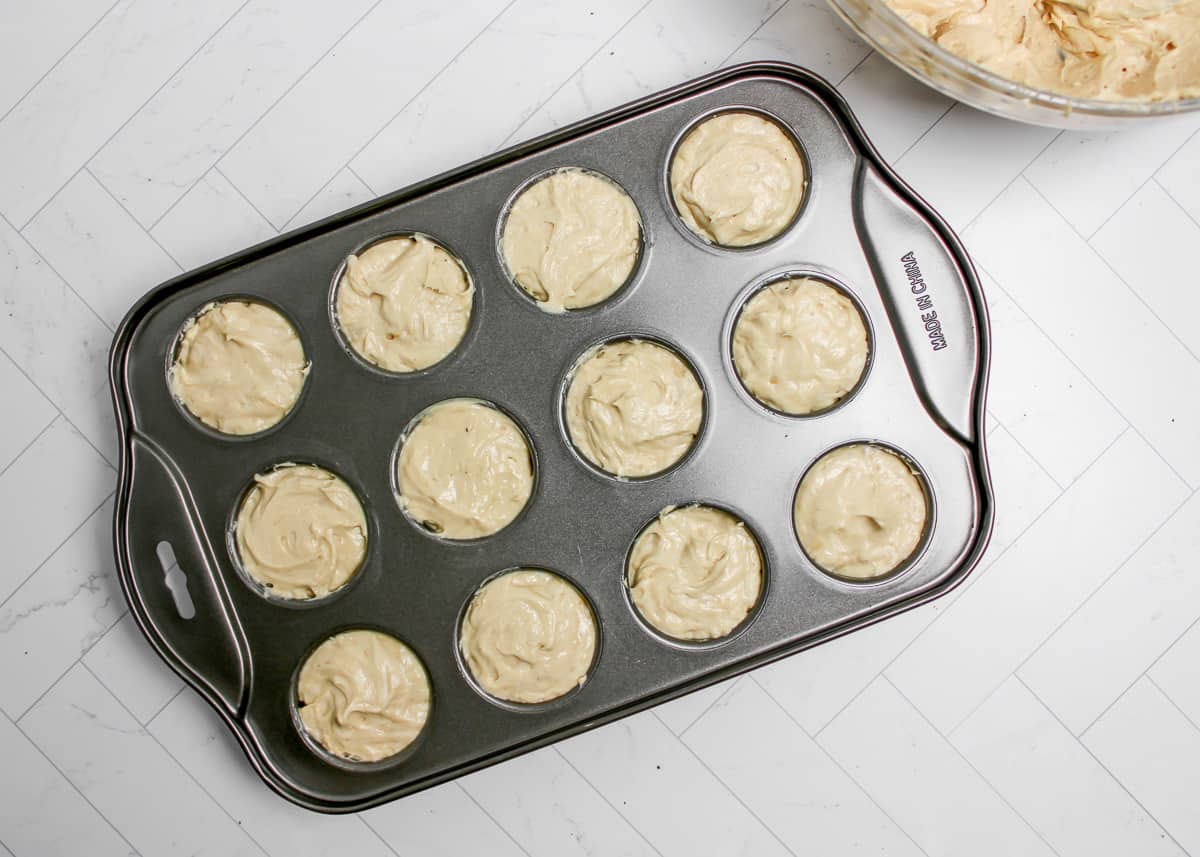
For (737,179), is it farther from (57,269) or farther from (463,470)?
(57,269)

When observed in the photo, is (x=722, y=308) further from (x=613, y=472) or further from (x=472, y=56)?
(x=472, y=56)

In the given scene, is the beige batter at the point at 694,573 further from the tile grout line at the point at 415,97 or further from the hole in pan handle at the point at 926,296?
the tile grout line at the point at 415,97

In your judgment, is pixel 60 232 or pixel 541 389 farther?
pixel 60 232

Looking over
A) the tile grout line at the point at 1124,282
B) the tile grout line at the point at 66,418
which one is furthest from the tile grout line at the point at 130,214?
the tile grout line at the point at 1124,282

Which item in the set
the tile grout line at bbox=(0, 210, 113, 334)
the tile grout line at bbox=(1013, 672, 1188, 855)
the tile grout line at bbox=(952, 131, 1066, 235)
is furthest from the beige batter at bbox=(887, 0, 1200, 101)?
the tile grout line at bbox=(0, 210, 113, 334)

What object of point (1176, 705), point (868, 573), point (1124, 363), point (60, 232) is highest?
point (60, 232)

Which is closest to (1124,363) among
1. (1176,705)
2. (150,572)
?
(1176,705)
